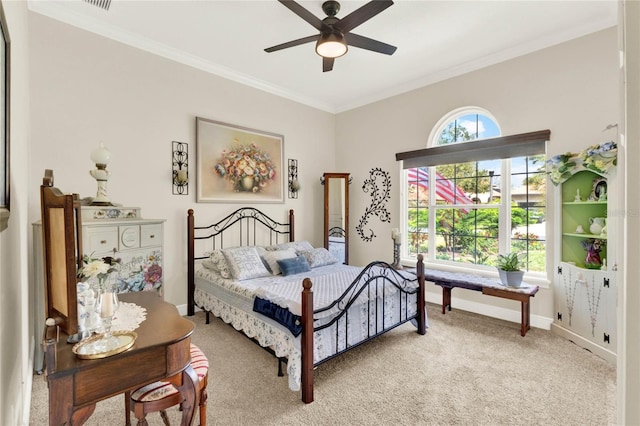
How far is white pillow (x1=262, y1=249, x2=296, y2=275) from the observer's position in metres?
3.55

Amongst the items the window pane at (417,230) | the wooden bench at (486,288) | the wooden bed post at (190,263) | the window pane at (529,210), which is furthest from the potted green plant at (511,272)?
the wooden bed post at (190,263)

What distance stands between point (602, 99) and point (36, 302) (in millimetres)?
5463

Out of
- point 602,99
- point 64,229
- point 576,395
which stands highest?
point 602,99

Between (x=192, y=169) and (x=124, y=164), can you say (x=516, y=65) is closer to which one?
(x=192, y=169)

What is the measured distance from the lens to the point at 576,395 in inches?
84.9

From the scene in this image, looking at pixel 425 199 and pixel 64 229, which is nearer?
pixel 64 229

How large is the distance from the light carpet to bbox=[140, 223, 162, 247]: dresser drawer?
3.46ft

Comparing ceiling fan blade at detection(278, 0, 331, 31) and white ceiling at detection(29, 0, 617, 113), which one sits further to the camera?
white ceiling at detection(29, 0, 617, 113)

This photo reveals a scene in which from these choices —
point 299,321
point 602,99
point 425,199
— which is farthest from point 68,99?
point 602,99

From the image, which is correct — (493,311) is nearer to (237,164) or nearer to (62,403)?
(237,164)

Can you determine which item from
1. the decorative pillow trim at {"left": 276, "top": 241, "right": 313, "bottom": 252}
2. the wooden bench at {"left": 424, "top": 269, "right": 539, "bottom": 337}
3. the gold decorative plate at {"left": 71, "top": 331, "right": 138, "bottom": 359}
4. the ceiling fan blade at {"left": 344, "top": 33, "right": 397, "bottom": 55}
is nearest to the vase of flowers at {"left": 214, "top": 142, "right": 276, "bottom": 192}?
the decorative pillow trim at {"left": 276, "top": 241, "right": 313, "bottom": 252}

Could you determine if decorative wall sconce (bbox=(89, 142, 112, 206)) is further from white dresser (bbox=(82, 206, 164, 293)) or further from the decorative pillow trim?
the decorative pillow trim

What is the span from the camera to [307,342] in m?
2.12

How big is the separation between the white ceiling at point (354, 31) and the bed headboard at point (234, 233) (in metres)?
1.91
